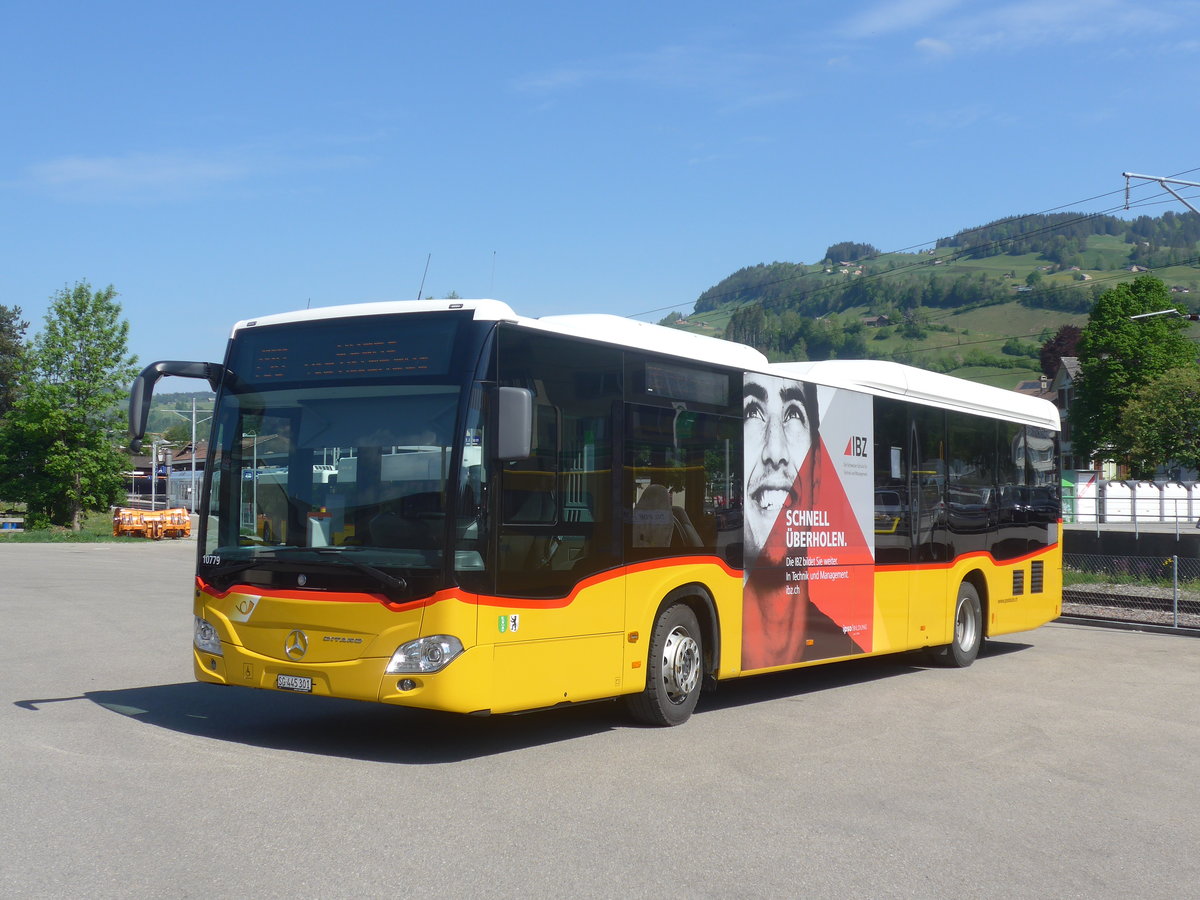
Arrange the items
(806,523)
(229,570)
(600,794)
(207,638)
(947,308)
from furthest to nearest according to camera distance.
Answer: (947,308)
(806,523)
(207,638)
(229,570)
(600,794)

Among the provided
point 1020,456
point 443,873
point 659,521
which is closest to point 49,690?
point 659,521

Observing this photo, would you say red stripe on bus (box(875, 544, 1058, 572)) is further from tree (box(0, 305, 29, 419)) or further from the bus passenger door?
tree (box(0, 305, 29, 419))

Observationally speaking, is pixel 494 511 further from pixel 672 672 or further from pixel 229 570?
pixel 672 672

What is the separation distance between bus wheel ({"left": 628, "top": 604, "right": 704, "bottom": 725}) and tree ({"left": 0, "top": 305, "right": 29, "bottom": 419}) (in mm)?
72630

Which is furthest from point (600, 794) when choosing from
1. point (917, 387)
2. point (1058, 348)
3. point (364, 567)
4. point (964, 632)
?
point (1058, 348)

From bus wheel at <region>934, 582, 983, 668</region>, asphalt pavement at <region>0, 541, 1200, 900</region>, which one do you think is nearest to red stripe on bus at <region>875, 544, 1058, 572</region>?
bus wheel at <region>934, 582, 983, 668</region>

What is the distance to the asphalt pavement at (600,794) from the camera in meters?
5.57

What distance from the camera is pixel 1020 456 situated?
16.1 metres

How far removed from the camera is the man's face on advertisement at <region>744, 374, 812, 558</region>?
10734mm

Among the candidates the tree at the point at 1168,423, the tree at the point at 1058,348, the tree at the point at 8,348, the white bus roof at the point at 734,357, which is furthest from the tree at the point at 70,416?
the tree at the point at 1058,348

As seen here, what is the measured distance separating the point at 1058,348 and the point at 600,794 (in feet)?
413

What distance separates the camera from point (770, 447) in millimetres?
11055

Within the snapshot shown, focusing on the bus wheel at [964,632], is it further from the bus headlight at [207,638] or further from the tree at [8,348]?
the tree at [8,348]

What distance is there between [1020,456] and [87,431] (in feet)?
143
